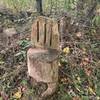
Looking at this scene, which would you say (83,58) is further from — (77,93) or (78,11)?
(78,11)

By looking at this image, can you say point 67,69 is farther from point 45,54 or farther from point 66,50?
point 45,54

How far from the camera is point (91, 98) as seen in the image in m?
3.52

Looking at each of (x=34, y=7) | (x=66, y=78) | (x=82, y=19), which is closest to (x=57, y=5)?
(x=34, y=7)

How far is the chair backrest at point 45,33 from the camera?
318 cm

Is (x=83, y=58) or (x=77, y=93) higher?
(x=83, y=58)

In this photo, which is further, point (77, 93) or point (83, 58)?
point (83, 58)

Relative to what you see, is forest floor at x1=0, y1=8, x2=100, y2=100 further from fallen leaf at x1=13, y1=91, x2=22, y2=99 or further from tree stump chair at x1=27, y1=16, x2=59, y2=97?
tree stump chair at x1=27, y1=16, x2=59, y2=97

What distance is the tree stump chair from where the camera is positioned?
316 cm

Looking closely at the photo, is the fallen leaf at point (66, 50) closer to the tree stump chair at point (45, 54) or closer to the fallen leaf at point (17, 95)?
the tree stump chair at point (45, 54)

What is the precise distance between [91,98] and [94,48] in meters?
0.95

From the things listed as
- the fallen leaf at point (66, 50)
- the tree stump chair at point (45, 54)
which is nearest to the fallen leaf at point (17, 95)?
the tree stump chair at point (45, 54)

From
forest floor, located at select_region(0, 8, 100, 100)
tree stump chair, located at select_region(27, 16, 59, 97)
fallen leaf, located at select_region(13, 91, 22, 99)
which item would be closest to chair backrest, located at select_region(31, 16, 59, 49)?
tree stump chair, located at select_region(27, 16, 59, 97)

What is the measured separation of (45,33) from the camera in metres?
3.24

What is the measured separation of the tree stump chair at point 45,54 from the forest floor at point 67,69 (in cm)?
23
